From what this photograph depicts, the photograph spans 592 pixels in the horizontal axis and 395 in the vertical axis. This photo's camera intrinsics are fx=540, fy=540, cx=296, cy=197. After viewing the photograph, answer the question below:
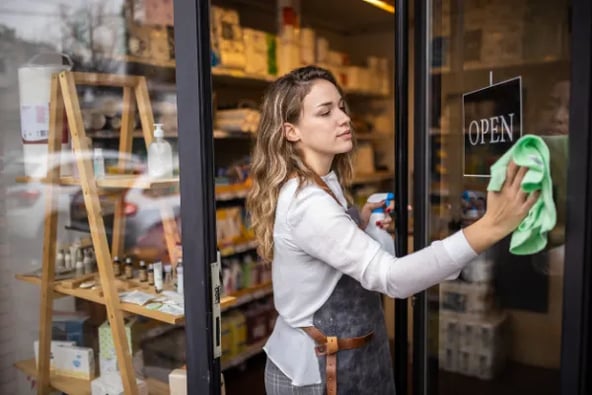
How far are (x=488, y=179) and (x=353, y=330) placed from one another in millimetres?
605

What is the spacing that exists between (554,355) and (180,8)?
124 cm

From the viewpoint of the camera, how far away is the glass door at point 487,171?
3.76 ft

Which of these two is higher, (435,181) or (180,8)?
(180,8)

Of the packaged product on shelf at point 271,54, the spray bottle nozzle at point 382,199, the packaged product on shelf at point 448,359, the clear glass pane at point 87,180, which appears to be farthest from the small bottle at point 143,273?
the packaged product on shelf at point 271,54

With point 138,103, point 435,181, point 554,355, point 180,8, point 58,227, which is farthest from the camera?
point 58,227

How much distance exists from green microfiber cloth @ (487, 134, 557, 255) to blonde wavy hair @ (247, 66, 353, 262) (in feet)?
2.36

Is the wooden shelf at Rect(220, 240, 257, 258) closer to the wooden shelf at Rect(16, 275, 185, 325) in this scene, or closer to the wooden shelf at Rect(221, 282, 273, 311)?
the wooden shelf at Rect(221, 282, 273, 311)

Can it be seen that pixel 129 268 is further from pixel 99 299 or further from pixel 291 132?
pixel 291 132

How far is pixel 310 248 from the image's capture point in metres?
1.49

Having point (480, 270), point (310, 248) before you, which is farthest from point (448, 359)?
point (310, 248)

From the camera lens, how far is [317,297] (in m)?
1.63

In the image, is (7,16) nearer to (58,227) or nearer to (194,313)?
(58,227)

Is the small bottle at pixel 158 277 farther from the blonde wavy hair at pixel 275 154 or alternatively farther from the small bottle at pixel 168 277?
the blonde wavy hair at pixel 275 154

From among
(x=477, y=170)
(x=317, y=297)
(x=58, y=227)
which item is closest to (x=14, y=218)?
(x=58, y=227)
